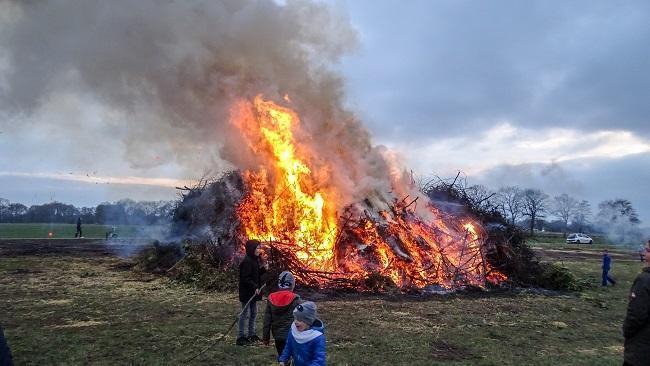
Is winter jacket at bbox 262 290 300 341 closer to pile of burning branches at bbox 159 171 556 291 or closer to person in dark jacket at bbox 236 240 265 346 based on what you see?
person in dark jacket at bbox 236 240 265 346

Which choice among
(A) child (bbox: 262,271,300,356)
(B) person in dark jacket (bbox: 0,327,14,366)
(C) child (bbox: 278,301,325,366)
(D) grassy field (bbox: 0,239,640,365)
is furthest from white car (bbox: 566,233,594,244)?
(B) person in dark jacket (bbox: 0,327,14,366)

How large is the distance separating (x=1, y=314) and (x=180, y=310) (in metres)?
3.78

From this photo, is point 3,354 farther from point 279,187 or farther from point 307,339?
point 279,187

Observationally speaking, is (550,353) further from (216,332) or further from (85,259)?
(85,259)

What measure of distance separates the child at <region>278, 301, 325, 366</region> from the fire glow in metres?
9.68

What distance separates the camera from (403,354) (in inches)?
293

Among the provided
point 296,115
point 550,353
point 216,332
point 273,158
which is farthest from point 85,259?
point 550,353

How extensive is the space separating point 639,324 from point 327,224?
11489 millimetres

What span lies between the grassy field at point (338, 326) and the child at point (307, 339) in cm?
308

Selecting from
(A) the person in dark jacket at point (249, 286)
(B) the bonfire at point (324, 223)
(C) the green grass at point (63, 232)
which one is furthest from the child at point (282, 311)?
(C) the green grass at point (63, 232)

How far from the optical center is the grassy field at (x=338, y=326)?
7.24m

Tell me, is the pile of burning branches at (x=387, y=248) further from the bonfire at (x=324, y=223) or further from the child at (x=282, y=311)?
the child at (x=282, y=311)

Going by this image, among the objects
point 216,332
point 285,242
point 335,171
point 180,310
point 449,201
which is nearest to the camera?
point 216,332

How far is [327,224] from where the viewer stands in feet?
50.9
